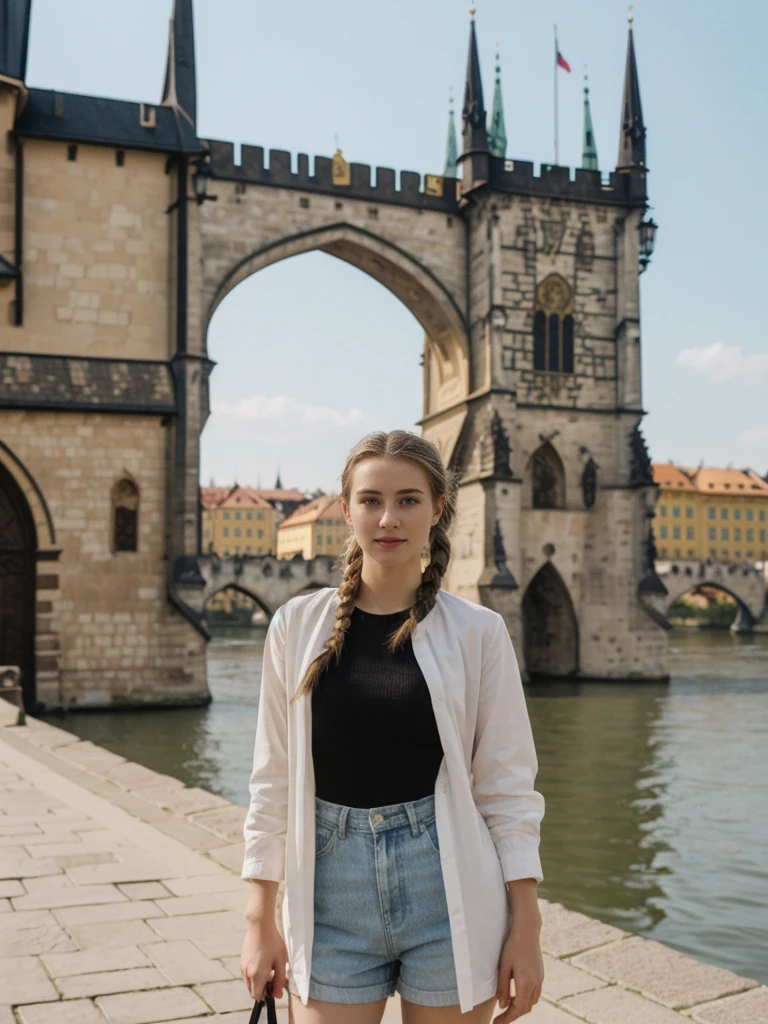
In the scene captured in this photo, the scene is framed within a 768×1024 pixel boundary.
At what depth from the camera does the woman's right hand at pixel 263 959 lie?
196 cm

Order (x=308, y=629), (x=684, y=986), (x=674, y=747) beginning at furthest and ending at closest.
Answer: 1. (x=674, y=747)
2. (x=684, y=986)
3. (x=308, y=629)

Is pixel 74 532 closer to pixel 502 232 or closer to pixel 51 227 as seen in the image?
pixel 51 227

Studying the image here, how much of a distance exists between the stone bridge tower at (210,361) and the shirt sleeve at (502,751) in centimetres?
1741

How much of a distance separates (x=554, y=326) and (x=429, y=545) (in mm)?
24569

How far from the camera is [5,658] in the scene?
61.2 feet

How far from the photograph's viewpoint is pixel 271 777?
2.08m

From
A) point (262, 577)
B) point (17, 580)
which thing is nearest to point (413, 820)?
point (17, 580)

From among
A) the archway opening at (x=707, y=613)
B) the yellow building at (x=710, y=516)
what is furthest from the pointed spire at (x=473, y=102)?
the yellow building at (x=710, y=516)

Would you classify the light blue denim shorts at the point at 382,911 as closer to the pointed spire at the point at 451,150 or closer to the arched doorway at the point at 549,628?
the arched doorway at the point at 549,628

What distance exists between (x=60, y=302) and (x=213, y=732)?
799 centimetres

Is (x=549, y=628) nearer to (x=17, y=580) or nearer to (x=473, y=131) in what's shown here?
(x=473, y=131)

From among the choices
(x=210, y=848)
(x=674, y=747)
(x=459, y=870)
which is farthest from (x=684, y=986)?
(x=674, y=747)

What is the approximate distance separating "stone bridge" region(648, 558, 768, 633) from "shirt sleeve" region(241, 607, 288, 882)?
47.8m

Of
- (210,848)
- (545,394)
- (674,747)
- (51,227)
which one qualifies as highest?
(51,227)
